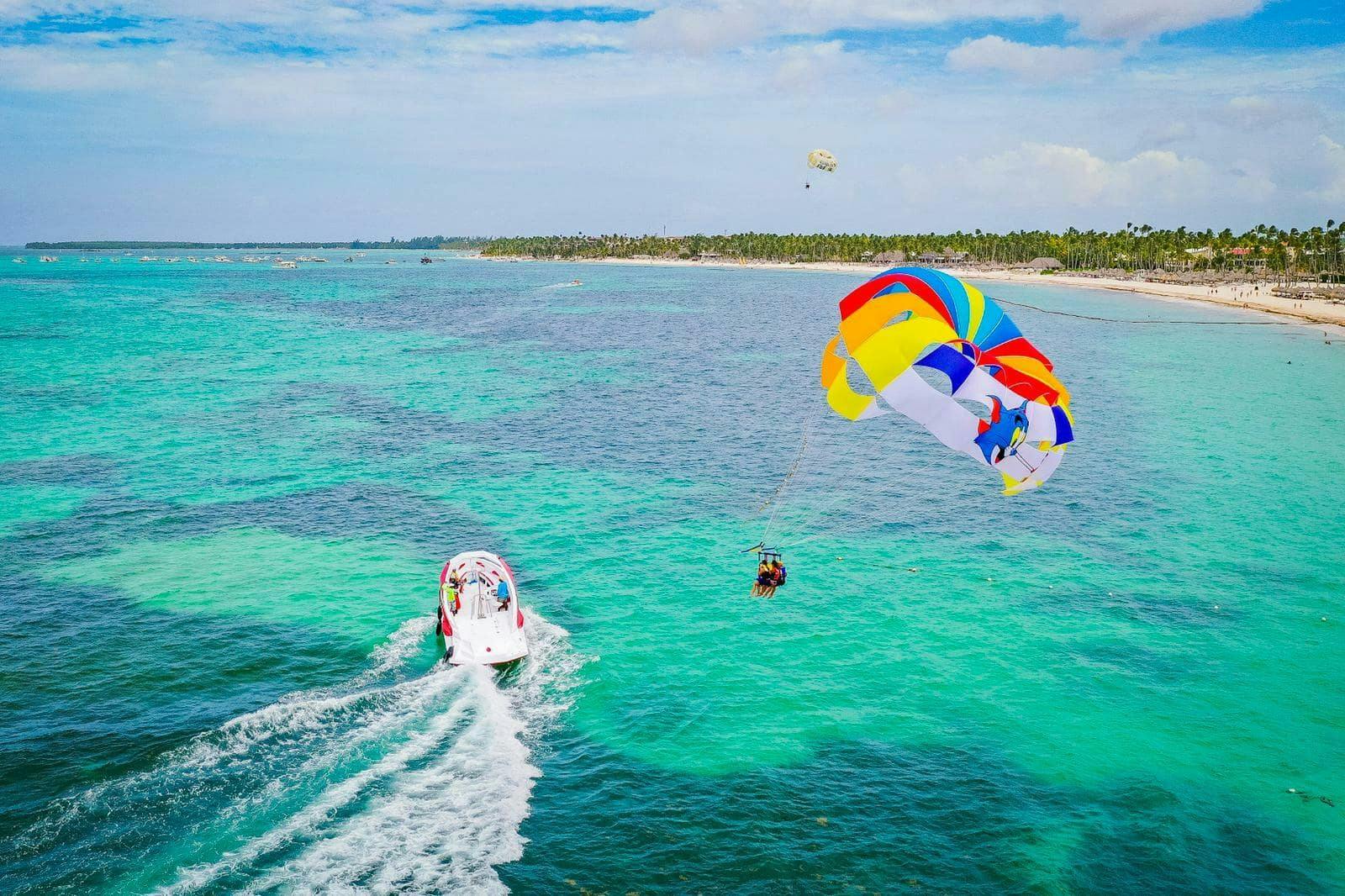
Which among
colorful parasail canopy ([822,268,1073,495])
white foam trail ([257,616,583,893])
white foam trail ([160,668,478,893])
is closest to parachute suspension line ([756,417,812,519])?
colorful parasail canopy ([822,268,1073,495])

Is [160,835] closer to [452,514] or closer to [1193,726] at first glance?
[452,514]

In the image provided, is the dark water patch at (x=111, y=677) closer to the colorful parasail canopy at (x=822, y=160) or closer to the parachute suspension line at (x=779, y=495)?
the parachute suspension line at (x=779, y=495)

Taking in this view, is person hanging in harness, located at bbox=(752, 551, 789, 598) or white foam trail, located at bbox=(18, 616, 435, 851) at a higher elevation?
person hanging in harness, located at bbox=(752, 551, 789, 598)

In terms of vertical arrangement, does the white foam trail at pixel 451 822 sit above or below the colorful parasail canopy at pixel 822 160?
below

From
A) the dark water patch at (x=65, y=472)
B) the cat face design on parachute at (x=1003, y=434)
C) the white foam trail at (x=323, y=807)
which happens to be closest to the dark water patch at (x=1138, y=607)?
the cat face design on parachute at (x=1003, y=434)

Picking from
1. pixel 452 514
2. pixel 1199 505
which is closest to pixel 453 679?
pixel 452 514

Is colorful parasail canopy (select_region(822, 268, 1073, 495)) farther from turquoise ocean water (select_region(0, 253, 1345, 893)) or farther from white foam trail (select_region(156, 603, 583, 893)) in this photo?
white foam trail (select_region(156, 603, 583, 893))

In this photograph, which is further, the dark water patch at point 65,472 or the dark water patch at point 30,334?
the dark water patch at point 30,334
